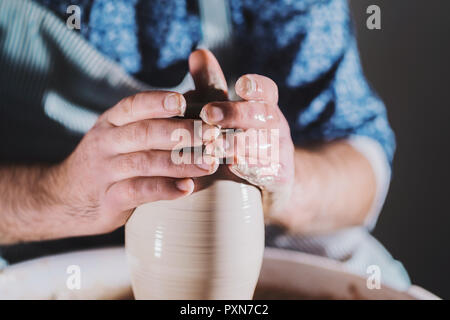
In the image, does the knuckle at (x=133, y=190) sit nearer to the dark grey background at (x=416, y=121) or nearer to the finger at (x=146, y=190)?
the finger at (x=146, y=190)

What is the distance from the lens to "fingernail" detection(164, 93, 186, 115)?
0.53 m

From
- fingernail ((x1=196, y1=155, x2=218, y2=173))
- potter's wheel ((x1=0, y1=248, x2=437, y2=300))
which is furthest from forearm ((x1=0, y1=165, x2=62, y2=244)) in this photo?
fingernail ((x1=196, y1=155, x2=218, y2=173))

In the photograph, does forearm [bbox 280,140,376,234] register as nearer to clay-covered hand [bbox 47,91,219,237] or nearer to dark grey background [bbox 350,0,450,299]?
dark grey background [bbox 350,0,450,299]

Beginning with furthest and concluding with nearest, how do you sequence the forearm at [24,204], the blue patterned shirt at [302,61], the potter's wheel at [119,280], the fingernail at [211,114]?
the blue patterned shirt at [302,61]
the forearm at [24,204]
the potter's wheel at [119,280]
the fingernail at [211,114]

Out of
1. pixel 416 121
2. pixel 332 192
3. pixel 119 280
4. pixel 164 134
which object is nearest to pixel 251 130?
pixel 164 134

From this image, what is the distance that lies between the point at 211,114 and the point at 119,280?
0.44m

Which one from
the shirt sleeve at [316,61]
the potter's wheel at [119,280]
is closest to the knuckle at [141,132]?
the potter's wheel at [119,280]

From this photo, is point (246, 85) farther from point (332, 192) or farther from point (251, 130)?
point (332, 192)

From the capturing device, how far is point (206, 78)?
1.95ft

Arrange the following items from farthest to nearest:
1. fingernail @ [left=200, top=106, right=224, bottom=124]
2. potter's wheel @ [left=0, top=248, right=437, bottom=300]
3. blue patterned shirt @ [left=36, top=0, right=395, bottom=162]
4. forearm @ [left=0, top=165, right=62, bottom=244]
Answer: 1. blue patterned shirt @ [left=36, top=0, right=395, bottom=162]
2. forearm @ [left=0, top=165, right=62, bottom=244]
3. potter's wheel @ [left=0, top=248, right=437, bottom=300]
4. fingernail @ [left=200, top=106, right=224, bottom=124]

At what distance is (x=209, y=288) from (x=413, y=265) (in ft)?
3.02

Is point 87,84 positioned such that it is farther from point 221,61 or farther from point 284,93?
point 284,93

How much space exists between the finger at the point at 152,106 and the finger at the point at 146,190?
0.09m

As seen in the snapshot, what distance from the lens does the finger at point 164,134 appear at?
0.53 metres
